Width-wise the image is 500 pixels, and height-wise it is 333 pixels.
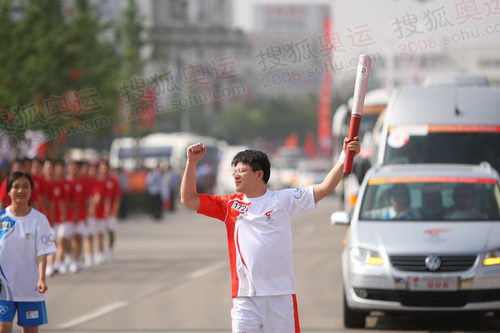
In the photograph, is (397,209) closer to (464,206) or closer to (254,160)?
(464,206)

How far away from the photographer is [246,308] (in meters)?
6.59

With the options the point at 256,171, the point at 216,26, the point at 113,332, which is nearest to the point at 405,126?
the point at 113,332

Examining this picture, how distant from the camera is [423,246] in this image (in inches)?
427

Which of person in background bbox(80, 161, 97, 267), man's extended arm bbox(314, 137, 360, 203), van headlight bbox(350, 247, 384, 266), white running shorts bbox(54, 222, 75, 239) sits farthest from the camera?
person in background bbox(80, 161, 97, 267)

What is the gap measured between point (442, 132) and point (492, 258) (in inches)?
177

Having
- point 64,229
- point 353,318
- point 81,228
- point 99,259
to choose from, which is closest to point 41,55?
point 99,259

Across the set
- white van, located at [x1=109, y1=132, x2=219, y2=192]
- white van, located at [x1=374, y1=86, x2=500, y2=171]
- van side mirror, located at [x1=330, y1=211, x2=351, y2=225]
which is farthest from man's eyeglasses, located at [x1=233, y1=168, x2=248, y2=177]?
white van, located at [x1=109, y1=132, x2=219, y2=192]

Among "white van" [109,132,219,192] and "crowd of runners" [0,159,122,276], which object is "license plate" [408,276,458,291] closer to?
"crowd of runners" [0,159,122,276]

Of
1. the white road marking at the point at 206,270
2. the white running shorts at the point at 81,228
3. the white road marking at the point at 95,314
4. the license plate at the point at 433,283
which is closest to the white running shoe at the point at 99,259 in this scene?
the white running shorts at the point at 81,228

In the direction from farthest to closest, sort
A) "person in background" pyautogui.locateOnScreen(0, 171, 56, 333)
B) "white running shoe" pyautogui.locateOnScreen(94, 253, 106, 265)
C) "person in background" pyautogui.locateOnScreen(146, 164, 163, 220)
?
1. "person in background" pyautogui.locateOnScreen(146, 164, 163, 220)
2. "white running shoe" pyautogui.locateOnScreen(94, 253, 106, 265)
3. "person in background" pyautogui.locateOnScreen(0, 171, 56, 333)

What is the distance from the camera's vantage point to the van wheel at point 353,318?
11.2 m

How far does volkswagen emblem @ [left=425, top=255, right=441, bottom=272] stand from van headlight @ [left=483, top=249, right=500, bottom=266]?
42 cm

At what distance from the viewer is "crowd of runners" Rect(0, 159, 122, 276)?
54.2ft

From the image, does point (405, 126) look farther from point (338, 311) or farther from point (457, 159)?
point (338, 311)
